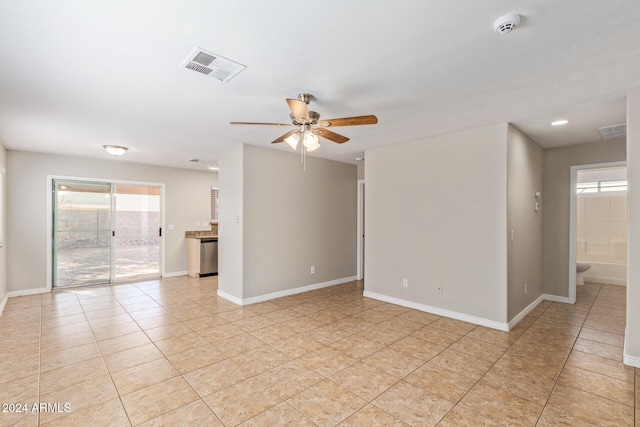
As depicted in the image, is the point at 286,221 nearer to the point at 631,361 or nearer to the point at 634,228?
the point at 634,228

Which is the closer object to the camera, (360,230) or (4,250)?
(4,250)

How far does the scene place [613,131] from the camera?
156 inches

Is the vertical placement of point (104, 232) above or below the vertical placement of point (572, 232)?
below

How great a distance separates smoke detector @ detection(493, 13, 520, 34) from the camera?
5.66 feet

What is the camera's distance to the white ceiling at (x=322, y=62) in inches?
67.2

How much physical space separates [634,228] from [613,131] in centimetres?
189

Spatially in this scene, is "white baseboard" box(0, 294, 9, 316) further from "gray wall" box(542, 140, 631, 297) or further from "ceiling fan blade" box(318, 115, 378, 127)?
"gray wall" box(542, 140, 631, 297)

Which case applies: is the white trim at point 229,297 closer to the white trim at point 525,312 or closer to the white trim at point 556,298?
the white trim at point 525,312

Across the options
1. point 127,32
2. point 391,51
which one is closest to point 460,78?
point 391,51

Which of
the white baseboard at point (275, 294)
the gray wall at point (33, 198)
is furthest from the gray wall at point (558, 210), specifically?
the gray wall at point (33, 198)

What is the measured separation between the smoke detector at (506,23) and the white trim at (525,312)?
3.35 metres

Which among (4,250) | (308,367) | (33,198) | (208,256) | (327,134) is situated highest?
(327,134)

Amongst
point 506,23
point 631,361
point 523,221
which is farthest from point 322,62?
point 631,361

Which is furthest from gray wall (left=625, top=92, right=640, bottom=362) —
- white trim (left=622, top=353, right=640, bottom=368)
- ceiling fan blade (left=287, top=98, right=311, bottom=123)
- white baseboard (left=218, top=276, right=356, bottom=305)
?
white baseboard (left=218, top=276, right=356, bottom=305)
